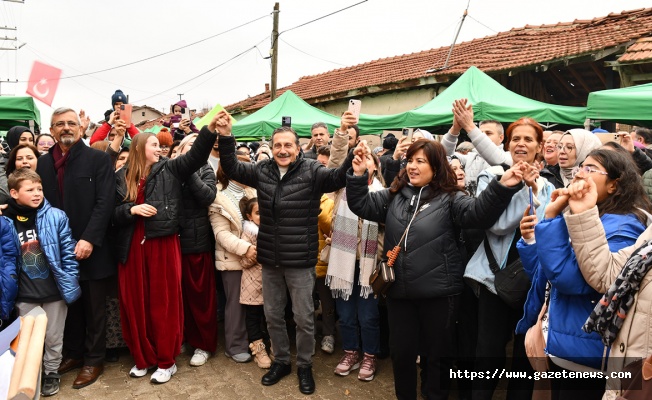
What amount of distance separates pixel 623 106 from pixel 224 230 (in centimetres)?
423

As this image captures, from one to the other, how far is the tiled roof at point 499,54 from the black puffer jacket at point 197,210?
29.3 ft

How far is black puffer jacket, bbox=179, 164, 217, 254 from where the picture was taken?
4.20 metres

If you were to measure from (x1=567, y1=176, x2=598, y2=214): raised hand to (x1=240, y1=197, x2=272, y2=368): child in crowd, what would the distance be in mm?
2849

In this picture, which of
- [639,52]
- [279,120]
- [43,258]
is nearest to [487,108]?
[639,52]

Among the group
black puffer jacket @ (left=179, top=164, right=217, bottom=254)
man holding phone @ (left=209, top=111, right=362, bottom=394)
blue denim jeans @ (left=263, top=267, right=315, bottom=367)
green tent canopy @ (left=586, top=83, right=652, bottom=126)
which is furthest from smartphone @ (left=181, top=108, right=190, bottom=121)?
green tent canopy @ (left=586, top=83, right=652, bottom=126)

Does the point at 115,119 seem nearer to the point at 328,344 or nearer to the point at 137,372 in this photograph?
the point at 137,372

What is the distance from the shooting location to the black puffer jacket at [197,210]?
4195 millimetres

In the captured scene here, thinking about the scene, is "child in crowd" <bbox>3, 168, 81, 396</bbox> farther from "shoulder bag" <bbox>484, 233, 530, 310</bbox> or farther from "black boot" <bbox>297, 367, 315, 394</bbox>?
"shoulder bag" <bbox>484, 233, 530, 310</bbox>

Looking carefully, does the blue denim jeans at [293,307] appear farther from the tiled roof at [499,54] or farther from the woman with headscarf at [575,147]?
the tiled roof at [499,54]

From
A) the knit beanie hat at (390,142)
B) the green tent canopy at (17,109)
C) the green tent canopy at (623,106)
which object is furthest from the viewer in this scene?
the knit beanie hat at (390,142)

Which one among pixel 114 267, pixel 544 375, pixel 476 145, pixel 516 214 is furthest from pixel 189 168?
pixel 544 375

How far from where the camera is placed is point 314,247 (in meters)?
3.94

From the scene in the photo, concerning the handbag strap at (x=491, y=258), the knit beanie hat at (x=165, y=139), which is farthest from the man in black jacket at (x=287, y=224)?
the knit beanie hat at (x=165, y=139)

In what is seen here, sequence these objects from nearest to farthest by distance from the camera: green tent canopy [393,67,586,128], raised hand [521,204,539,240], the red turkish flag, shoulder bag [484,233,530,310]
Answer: raised hand [521,204,539,240], shoulder bag [484,233,530,310], the red turkish flag, green tent canopy [393,67,586,128]
